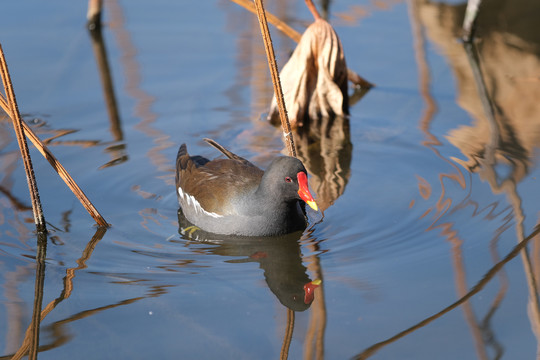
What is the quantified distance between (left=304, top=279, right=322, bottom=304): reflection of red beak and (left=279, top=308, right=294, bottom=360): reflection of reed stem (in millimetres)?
146

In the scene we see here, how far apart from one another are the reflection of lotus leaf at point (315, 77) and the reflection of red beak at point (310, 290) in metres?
2.43

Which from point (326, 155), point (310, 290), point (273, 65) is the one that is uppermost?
point (273, 65)

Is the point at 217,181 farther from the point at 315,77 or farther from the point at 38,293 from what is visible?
the point at 315,77

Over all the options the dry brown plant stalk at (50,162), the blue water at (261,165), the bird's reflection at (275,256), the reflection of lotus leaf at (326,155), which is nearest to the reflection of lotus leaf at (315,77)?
the reflection of lotus leaf at (326,155)

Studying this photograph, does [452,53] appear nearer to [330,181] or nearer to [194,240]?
[330,181]

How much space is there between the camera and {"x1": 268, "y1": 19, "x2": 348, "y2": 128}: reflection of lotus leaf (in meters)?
6.23

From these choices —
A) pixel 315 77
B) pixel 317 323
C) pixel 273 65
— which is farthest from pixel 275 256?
pixel 315 77

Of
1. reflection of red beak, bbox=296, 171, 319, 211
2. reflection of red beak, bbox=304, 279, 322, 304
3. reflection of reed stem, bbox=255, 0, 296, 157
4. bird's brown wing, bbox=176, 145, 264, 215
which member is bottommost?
reflection of red beak, bbox=304, 279, 322, 304

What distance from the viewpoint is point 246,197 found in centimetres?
481

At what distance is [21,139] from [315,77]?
2.78 m

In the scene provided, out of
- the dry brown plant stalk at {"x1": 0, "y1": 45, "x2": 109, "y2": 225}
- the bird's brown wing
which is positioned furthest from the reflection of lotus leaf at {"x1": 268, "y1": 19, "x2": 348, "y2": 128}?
the dry brown plant stalk at {"x1": 0, "y1": 45, "x2": 109, "y2": 225}

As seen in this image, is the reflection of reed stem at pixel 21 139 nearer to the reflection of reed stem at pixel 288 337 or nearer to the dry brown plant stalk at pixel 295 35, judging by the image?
the reflection of reed stem at pixel 288 337

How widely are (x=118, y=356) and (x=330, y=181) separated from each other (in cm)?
238

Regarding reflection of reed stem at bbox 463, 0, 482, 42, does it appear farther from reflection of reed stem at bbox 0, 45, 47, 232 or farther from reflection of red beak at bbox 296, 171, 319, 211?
reflection of reed stem at bbox 0, 45, 47, 232
